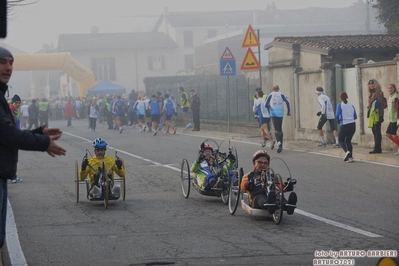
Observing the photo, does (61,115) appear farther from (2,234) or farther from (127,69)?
(2,234)

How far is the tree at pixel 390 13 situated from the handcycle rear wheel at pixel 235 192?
97.6ft

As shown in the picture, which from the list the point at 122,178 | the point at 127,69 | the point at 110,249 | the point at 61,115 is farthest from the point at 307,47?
the point at 127,69

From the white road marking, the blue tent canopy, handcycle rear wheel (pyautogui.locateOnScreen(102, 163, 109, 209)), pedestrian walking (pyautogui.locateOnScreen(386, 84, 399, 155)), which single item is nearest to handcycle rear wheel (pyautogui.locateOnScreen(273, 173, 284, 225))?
the white road marking

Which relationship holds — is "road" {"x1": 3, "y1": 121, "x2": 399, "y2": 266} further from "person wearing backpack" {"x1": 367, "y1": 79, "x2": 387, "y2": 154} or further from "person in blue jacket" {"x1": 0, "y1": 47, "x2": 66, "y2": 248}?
"person in blue jacket" {"x1": 0, "y1": 47, "x2": 66, "y2": 248}

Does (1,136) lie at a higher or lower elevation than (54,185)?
higher

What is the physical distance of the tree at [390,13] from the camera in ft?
134

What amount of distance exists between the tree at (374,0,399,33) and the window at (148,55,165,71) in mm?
53382

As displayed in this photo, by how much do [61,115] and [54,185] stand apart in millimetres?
52434

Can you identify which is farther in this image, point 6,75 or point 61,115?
point 61,115

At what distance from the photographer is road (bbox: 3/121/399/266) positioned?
907 cm

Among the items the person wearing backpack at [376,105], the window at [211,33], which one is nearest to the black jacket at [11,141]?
the person wearing backpack at [376,105]

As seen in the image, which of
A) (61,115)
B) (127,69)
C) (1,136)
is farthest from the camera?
(127,69)

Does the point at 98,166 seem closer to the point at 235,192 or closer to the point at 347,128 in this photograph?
the point at 235,192

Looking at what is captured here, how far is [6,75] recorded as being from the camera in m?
6.41
